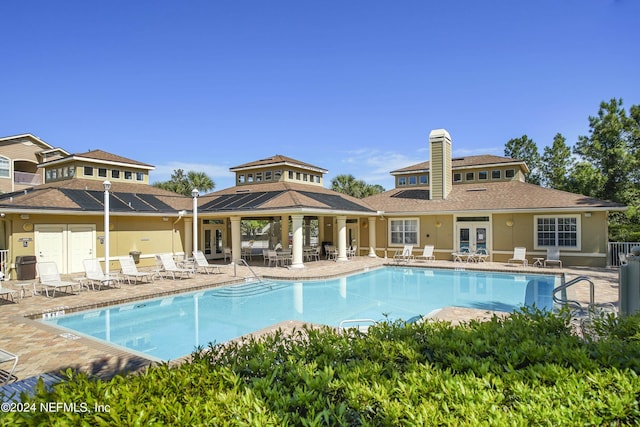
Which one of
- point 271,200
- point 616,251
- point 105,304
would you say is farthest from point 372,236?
point 105,304

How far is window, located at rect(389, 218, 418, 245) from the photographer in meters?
24.7

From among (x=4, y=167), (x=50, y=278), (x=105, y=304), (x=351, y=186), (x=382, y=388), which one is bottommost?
(x=105, y=304)

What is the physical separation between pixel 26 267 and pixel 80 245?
283 centimetres

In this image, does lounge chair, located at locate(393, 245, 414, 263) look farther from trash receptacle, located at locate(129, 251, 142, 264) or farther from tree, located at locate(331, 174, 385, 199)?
tree, located at locate(331, 174, 385, 199)

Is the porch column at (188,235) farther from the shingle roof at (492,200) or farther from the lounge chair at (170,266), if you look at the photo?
the shingle roof at (492,200)

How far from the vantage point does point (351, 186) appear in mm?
43406

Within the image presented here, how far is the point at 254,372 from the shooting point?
3420mm

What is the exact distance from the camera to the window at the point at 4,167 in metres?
28.4

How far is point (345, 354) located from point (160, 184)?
49424 millimetres

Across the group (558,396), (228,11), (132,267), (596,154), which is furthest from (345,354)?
(596,154)

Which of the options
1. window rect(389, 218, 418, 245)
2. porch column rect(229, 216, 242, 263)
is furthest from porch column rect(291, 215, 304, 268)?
window rect(389, 218, 418, 245)

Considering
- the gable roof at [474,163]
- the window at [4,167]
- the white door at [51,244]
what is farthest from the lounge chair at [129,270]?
the window at [4,167]

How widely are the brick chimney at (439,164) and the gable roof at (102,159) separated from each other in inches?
764

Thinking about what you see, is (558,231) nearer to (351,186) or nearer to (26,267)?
(351,186)
